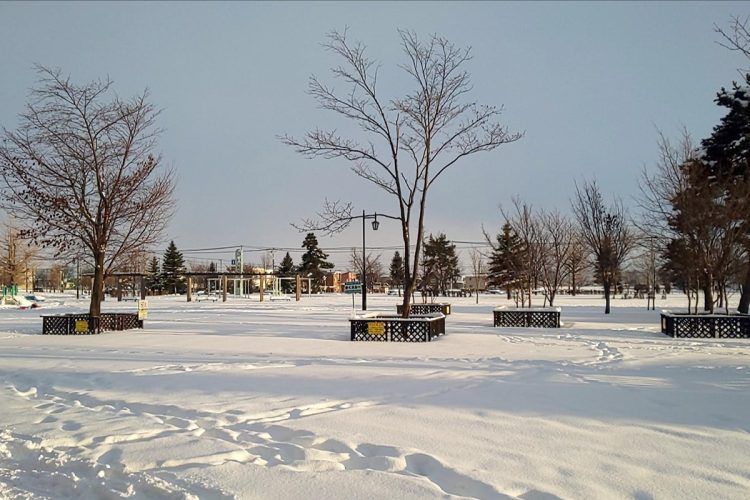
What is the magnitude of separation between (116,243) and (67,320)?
3.89m

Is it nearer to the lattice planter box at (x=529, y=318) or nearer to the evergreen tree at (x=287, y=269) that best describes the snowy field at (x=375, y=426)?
the lattice planter box at (x=529, y=318)

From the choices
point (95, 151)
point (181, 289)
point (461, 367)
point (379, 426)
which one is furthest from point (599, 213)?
point (181, 289)

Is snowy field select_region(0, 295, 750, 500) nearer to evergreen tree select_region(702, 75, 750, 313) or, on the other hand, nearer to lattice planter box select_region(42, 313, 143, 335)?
lattice planter box select_region(42, 313, 143, 335)

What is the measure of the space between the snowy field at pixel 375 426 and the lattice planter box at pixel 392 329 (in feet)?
12.6

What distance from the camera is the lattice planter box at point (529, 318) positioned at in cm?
2145

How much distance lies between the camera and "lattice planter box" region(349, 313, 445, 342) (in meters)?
16.0

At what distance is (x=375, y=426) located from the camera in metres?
5.95

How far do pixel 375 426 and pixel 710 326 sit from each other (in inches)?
615

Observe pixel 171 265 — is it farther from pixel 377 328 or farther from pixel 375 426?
pixel 375 426

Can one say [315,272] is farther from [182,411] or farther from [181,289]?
[182,411]

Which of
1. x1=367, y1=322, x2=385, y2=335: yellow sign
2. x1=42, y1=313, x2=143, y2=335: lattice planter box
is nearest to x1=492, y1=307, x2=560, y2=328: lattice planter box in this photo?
x1=367, y1=322, x2=385, y2=335: yellow sign

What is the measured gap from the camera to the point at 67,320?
19.0 meters

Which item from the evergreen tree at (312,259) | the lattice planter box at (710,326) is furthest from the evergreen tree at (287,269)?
the lattice planter box at (710,326)

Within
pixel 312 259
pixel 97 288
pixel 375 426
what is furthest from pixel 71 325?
pixel 312 259
